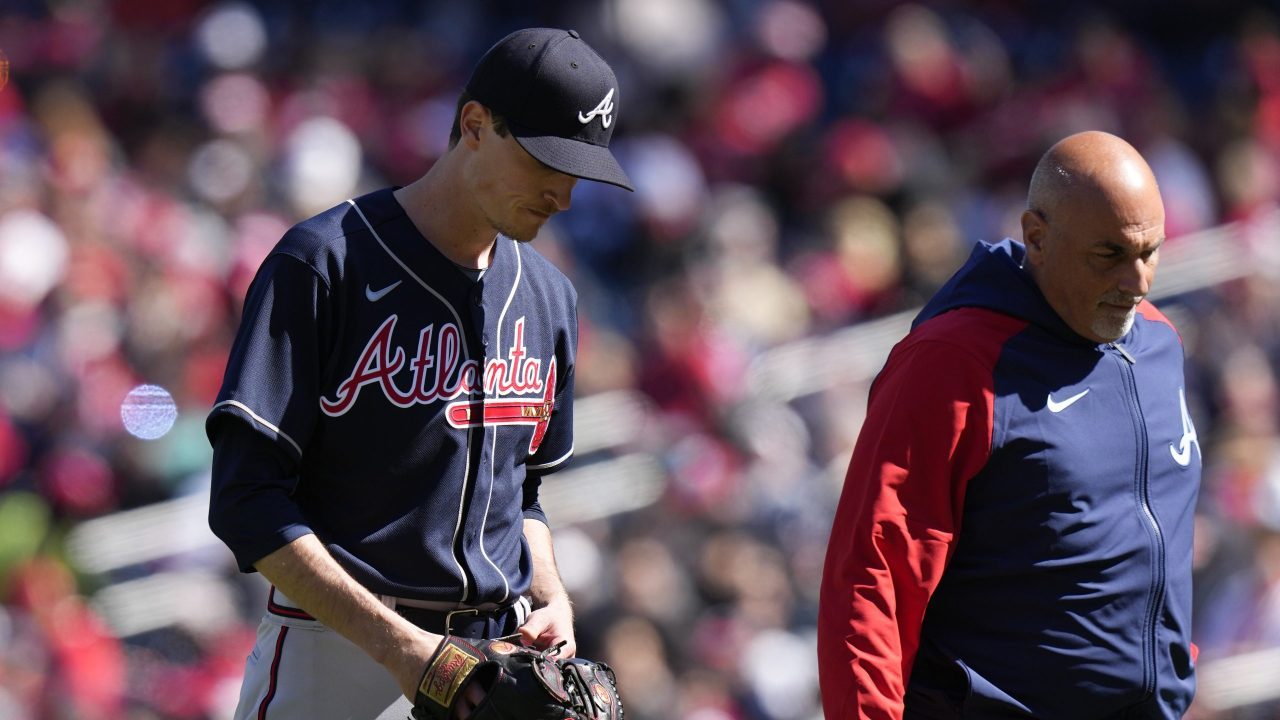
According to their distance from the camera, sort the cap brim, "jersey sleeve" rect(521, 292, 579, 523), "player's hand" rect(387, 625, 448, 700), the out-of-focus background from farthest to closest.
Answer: the out-of-focus background → "jersey sleeve" rect(521, 292, 579, 523) → the cap brim → "player's hand" rect(387, 625, 448, 700)

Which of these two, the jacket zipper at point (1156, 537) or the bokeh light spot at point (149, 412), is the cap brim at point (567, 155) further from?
the bokeh light spot at point (149, 412)

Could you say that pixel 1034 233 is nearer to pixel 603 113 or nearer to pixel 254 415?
pixel 603 113

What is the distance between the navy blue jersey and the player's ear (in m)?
0.18

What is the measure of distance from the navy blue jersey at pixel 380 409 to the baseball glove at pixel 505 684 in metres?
0.18

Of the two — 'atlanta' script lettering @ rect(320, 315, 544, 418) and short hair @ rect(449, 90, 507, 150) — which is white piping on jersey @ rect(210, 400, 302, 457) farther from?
short hair @ rect(449, 90, 507, 150)

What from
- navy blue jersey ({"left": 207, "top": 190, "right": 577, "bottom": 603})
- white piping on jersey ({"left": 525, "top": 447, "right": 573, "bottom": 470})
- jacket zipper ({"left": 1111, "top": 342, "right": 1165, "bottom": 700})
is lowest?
jacket zipper ({"left": 1111, "top": 342, "right": 1165, "bottom": 700})

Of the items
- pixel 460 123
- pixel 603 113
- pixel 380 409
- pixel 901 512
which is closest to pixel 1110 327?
pixel 901 512

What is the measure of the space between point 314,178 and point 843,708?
281 inches

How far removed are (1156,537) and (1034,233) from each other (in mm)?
610

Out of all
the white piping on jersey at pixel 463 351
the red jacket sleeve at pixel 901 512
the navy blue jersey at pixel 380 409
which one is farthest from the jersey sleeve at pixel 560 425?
the red jacket sleeve at pixel 901 512

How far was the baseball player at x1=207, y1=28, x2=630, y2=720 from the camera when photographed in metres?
2.52

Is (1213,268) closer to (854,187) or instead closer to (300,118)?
(854,187)

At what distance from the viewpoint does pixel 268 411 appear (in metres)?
2.54

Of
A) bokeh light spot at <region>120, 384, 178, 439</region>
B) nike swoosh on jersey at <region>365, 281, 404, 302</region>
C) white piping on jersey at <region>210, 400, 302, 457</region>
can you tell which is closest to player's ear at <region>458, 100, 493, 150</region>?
nike swoosh on jersey at <region>365, 281, 404, 302</region>
